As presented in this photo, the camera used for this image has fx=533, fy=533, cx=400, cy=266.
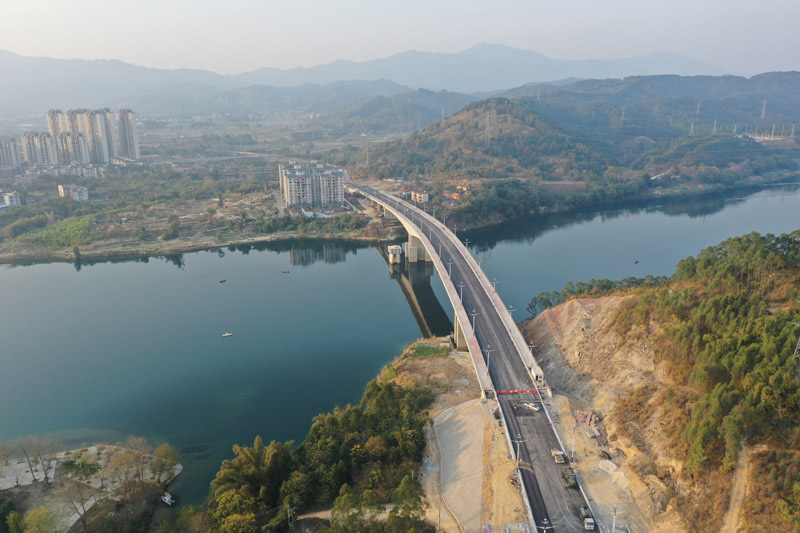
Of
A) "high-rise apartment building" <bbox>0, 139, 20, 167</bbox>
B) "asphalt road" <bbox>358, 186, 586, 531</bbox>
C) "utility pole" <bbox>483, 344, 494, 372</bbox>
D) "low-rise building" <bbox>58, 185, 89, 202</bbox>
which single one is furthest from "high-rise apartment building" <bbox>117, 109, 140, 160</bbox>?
"utility pole" <bbox>483, 344, 494, 372</bbox>

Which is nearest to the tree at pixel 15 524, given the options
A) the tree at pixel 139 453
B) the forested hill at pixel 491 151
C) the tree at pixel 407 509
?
the tree at pixel 139 453

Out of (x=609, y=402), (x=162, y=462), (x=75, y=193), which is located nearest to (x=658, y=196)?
(x=609, y=402)

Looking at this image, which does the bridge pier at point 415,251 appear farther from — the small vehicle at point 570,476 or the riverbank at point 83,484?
the small vehicle at point 570,476

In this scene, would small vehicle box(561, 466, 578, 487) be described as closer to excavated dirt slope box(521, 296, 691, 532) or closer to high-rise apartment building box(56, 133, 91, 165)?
excavated dirt slope box(521, 296, 691, 532)

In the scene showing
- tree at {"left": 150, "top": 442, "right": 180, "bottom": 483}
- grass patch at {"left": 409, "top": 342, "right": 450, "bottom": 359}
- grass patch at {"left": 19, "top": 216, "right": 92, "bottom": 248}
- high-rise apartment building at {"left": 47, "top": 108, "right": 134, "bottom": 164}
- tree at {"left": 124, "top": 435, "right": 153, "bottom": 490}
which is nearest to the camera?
tree at {"left": 124, "top": 435, "right": 153, "bottom": 490}

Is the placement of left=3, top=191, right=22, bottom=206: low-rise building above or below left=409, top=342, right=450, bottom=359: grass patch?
above

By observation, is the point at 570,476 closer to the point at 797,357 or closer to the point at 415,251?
the point at 797,357

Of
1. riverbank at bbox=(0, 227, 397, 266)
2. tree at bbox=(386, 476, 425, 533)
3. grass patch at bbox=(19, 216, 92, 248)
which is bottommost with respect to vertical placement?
tree at bbox=(386, 476, 425, 533)

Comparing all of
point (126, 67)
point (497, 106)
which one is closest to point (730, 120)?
point (497, 106)

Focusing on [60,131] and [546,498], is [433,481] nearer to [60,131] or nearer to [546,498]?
[546,498]
